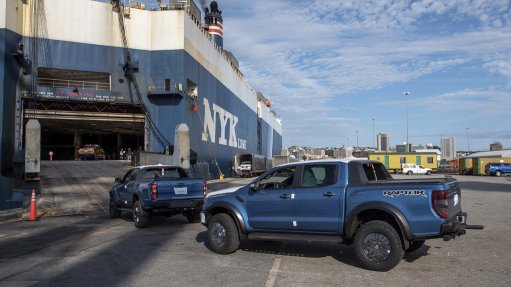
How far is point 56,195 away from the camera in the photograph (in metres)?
19.6

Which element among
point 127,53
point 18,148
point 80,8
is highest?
point 80,8

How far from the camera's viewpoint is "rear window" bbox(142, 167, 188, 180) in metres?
13.6

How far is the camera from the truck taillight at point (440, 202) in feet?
22.4

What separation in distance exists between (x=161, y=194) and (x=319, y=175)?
5.75m

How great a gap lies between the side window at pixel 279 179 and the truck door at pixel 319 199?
28 cm

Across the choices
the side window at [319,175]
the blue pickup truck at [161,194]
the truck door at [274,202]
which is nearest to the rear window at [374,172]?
the side window at [319,175]

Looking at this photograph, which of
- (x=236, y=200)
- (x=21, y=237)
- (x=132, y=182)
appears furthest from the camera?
(x=132, y=182)

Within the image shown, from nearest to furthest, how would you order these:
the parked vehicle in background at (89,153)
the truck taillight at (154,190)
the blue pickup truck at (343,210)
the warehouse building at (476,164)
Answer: the blue pickup truck at (343,210), the truck taillight at (154,190), the parked vehicle in background at (89,153), the warehouse building at (476,164)

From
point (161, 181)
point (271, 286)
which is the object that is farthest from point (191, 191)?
point (271, 286)

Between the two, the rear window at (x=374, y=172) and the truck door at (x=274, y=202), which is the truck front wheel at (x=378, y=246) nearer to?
the rear window at (x=374, y=172)

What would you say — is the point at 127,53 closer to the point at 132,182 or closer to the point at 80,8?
the point at 80,8

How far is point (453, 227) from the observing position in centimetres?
699

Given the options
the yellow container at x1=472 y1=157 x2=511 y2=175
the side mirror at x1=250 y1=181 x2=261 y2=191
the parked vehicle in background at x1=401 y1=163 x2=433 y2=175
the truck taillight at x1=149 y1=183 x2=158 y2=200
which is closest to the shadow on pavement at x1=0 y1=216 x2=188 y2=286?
the truck taillight at x1=149 y1=183 x2=158 y2=200

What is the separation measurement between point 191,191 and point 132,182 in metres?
2.05
